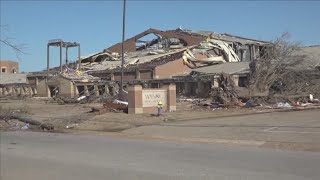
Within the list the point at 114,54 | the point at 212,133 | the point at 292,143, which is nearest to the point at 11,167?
the point at 292,143

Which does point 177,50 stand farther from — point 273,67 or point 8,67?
point 8,67

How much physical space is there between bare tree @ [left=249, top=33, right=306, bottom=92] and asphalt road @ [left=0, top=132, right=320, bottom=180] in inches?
1272

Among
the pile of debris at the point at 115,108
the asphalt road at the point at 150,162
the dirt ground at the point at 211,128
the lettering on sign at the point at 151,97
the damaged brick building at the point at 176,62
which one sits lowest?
the asphalt road at the point at 150,162

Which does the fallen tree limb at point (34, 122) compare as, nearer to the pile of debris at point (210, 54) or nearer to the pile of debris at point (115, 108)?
the pile of debris at point (115, 108)

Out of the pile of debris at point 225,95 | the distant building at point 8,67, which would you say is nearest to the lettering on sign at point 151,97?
the pile of debris at point 225,95

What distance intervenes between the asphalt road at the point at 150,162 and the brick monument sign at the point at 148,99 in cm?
1621

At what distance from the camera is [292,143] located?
16625 mm

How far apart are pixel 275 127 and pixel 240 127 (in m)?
1.57

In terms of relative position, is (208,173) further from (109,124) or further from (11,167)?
(109,124)

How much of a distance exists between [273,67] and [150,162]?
39030 mm

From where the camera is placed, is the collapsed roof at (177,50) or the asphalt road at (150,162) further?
the collapsed roof at (177,50)

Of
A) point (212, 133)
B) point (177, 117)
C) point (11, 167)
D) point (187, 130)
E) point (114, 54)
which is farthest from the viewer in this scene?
point (114, 54)

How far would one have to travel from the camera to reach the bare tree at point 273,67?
4841cm

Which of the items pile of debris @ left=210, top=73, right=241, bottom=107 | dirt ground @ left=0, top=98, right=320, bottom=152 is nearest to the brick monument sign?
dirt ground @ left=0, top=98, right=320, bottom=152
